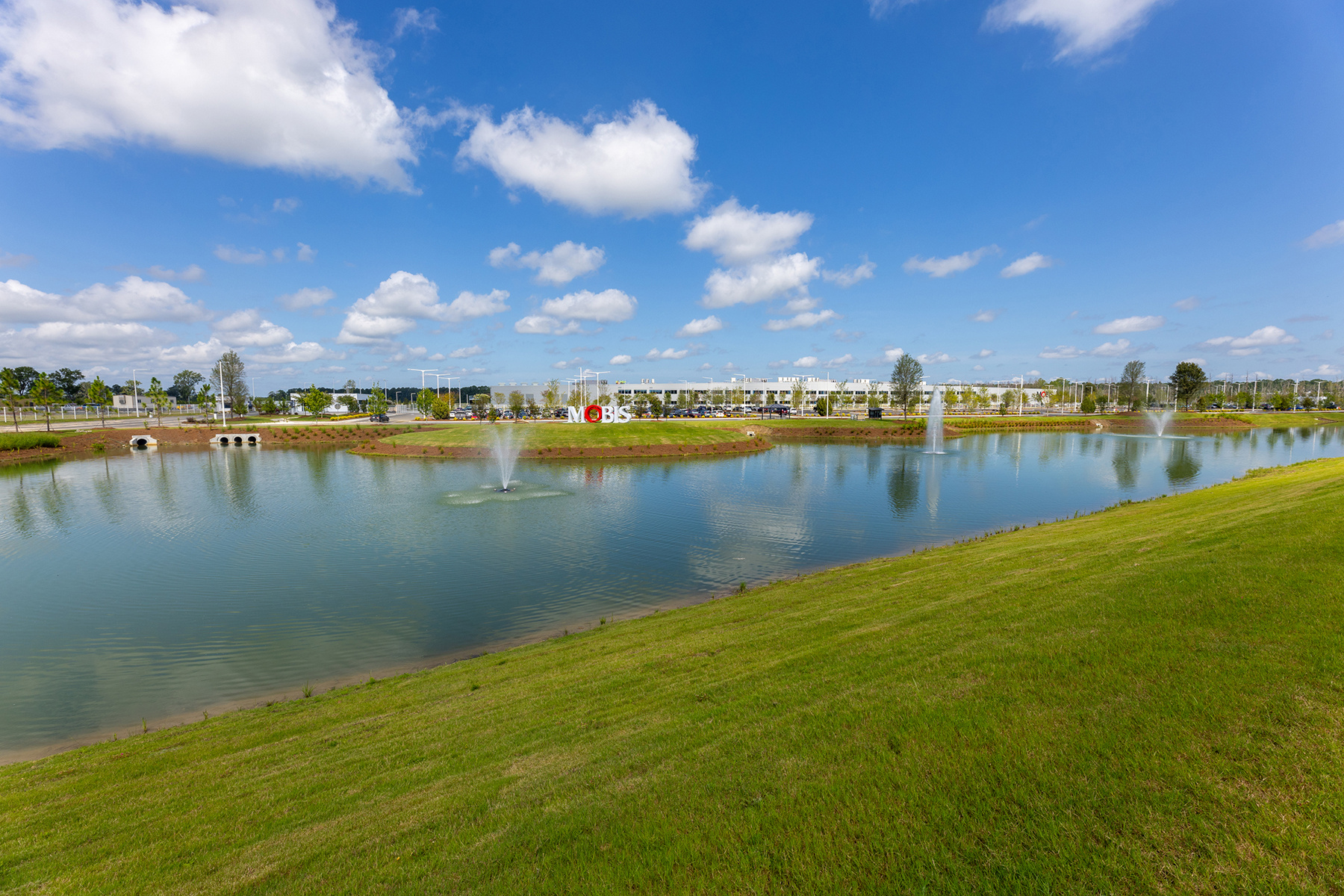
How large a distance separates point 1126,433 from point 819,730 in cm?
10705

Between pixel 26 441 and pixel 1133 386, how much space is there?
8150 inches

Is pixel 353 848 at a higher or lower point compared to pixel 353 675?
higher

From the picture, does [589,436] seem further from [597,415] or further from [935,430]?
[935,430]

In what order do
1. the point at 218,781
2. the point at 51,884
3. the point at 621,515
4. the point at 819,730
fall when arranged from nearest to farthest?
the point at 51,884 < the point at 819,730 < the point at 218,781 < the point at 621,515

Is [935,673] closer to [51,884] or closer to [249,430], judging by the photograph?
[51,884]

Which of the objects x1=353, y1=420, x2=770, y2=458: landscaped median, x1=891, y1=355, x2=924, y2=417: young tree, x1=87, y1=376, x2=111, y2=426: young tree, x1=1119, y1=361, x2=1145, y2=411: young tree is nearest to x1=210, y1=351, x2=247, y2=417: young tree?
x1=87, y1=376, x2=111, y2=426: young tree

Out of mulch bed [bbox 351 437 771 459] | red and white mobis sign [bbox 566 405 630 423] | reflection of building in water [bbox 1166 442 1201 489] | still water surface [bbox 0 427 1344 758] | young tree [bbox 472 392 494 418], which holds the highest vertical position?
young tree [bbox 472 392 494 418]

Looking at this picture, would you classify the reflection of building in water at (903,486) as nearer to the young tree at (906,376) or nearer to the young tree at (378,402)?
the young tree at (906,376)

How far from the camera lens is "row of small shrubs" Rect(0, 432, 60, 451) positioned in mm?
59938

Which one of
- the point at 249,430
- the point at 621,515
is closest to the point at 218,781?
the point at 621,515

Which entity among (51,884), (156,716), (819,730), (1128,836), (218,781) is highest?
(1128,836)

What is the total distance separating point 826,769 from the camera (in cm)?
532

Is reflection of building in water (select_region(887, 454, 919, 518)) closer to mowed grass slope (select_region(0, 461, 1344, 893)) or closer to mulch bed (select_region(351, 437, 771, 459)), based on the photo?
mulch bed (select_region(351, 437, 771, 459))

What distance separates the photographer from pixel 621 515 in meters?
30.3
